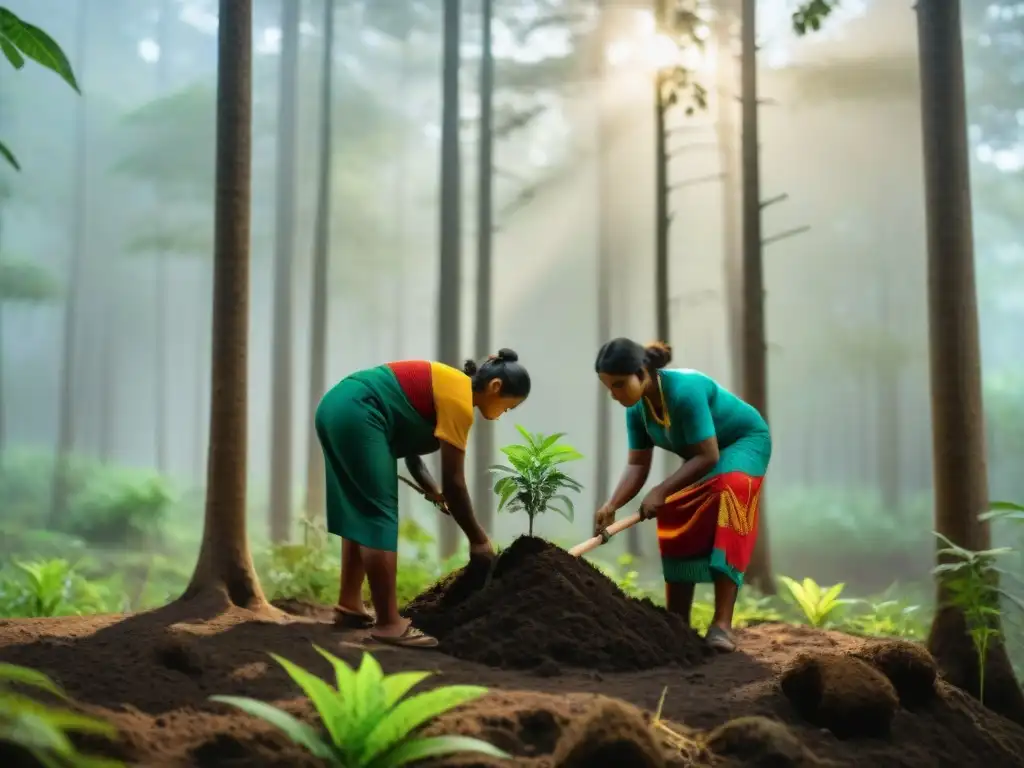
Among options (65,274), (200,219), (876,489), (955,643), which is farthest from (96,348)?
(955,643)

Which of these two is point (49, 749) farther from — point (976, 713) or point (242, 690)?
point (976, 713)

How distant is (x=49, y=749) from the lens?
175cm

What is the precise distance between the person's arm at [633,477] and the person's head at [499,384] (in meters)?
0.75

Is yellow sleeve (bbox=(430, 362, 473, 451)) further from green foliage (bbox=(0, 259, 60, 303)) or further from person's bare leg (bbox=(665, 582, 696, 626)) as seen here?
green foliage (bbox=(0, 259, 60, 303))

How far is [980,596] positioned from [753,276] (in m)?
3.32

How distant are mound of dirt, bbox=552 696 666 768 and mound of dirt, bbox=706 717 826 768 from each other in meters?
0.32

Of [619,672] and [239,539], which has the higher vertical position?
[239,539]

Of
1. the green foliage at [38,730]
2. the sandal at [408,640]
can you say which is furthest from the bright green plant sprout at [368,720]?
the sandal at [408,640]

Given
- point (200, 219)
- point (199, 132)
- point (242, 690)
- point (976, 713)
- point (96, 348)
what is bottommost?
point (976, 713)

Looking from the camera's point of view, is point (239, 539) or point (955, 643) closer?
point (955, 643)

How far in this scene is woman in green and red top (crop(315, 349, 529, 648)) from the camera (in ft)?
11.5

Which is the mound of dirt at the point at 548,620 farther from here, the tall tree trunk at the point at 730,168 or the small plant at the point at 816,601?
the tall tree trunk at the point at 730,168

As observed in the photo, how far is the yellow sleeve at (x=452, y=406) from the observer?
3493mm

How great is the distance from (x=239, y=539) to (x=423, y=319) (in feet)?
44.9
